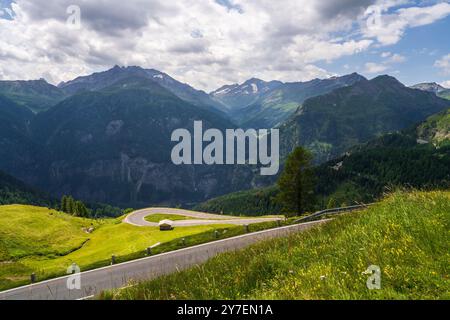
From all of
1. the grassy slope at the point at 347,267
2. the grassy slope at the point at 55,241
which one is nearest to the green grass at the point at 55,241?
the grassy slope at the point at 55,241

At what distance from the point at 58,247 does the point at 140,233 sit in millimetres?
13187

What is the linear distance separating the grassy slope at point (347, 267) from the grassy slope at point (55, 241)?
33.3m

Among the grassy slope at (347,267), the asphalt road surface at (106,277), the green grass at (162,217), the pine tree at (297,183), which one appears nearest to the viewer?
the grassy slope at (347,267)

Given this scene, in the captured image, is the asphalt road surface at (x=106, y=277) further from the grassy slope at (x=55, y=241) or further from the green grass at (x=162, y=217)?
the green grass at (x=162, y=217)

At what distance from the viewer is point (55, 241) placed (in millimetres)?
58344

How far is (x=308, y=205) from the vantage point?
69.0 meters

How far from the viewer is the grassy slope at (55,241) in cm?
4675

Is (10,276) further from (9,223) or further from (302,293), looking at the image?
(302,293)

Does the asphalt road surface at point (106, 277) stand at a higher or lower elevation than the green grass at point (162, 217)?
higher

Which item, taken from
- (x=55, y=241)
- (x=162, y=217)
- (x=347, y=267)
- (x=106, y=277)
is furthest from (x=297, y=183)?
(x=347, y=267)

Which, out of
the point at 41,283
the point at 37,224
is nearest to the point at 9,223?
the point at 37,224

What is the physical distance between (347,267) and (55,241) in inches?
2400

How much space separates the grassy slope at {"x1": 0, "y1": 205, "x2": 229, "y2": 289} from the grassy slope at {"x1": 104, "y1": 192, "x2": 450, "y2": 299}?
33.3 m

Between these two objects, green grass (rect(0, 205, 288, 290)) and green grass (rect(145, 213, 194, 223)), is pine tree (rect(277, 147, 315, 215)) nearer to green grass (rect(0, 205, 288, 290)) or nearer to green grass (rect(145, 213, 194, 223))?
green grass (rect(0, 205, 288, 290))
